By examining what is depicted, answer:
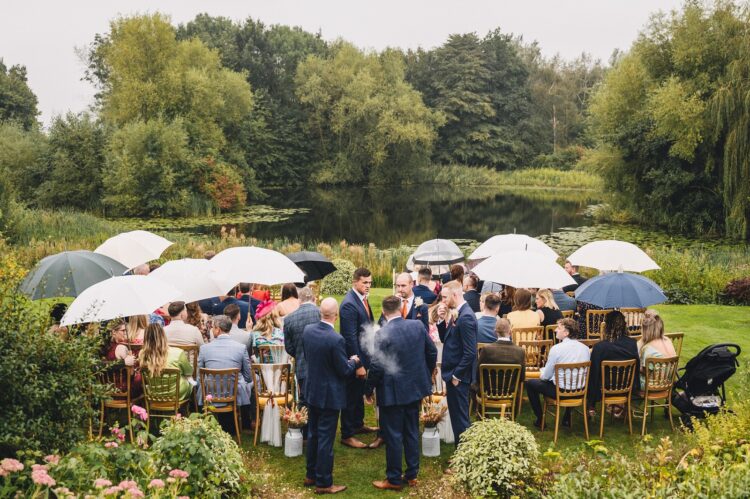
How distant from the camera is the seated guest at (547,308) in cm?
938

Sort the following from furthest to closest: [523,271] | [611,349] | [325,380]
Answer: [523,271]
[611,349]
[325,380]

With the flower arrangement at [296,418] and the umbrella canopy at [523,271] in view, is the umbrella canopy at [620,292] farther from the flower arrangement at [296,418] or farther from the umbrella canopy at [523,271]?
the flower arrangement at [296,418]

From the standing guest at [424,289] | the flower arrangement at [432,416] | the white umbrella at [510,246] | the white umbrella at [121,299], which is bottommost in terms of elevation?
the flower arrangement at [432,416]

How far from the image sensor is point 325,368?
6391 mm

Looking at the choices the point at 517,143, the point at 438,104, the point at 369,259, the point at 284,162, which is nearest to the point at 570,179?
the point at 517,143

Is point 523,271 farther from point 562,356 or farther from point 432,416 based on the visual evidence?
point 432,416

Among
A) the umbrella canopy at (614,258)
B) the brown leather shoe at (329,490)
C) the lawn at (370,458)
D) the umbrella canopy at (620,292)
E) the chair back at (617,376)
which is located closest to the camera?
the brown leather shoe at (329,490)

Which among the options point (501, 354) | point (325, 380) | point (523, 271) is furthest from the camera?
point (523, 271)

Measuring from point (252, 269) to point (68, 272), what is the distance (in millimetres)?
2385

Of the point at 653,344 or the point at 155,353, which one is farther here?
the point at 653,344

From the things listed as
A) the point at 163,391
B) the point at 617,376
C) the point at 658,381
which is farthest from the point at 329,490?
the point at 658,381

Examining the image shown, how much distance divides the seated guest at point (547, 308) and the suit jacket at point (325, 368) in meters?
3.88

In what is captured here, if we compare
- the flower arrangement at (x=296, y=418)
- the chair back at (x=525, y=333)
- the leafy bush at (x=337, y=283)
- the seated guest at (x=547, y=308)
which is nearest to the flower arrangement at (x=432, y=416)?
the flower arrangement at (x=296, y=418)

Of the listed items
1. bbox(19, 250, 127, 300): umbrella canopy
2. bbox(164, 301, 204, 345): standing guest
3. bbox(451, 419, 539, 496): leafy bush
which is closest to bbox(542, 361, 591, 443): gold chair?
bbox(451, 419, 539, 496): leafy bush
